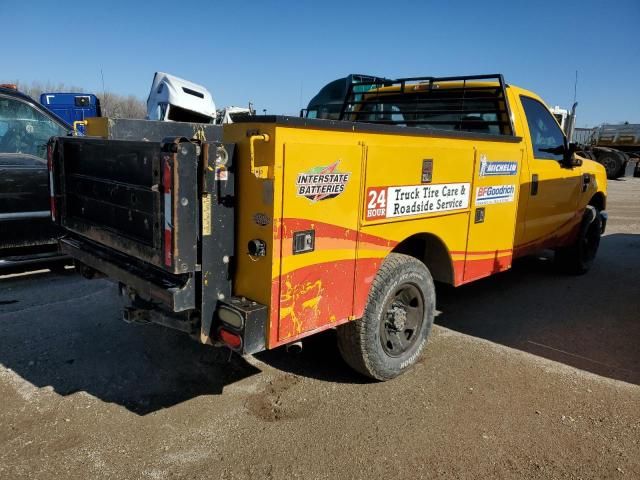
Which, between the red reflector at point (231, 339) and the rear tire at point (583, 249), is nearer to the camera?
the red reflector at point (231, 339)

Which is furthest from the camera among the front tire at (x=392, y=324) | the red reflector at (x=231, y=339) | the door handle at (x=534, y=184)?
the door handle at (x=534, y=184)

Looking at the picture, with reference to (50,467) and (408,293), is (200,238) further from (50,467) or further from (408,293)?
(408,293)

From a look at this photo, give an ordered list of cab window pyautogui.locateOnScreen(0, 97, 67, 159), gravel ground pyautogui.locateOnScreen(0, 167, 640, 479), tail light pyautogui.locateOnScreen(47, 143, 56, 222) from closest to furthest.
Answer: gravel ground pyautogui.locateOnScreen(0, 167, 640, 479), tail light pyautogui.locateOnScreen(47, 143, 56, 222), cab window pyautogui.locateOnScreen(0, 97, 67, 159)

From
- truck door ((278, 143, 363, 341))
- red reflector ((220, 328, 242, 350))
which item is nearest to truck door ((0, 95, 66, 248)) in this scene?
red reflector ((220, 328, 242, 350))

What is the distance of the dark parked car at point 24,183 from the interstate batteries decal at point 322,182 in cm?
380

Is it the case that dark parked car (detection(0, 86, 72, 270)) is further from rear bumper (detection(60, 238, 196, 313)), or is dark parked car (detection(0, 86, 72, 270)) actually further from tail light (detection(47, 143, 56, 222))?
rear bumper (detection(60, 238, 196, 313))

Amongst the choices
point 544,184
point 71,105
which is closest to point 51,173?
point 544,184

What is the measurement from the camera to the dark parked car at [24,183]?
534 centimetres

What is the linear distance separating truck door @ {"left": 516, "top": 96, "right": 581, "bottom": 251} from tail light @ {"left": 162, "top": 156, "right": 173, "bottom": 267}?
11.6 ft

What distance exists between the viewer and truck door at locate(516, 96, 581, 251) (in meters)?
→ 5.07

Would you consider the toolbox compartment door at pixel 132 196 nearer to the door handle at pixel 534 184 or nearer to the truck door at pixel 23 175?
the truck door at pixel 23 175

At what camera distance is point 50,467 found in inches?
105

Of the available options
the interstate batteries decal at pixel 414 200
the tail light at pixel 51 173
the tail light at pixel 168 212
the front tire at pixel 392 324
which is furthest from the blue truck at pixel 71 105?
the tail light at pixel 168 212

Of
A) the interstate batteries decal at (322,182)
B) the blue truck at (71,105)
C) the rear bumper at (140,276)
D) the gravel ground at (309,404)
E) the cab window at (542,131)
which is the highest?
the blue truck at (71,105)
